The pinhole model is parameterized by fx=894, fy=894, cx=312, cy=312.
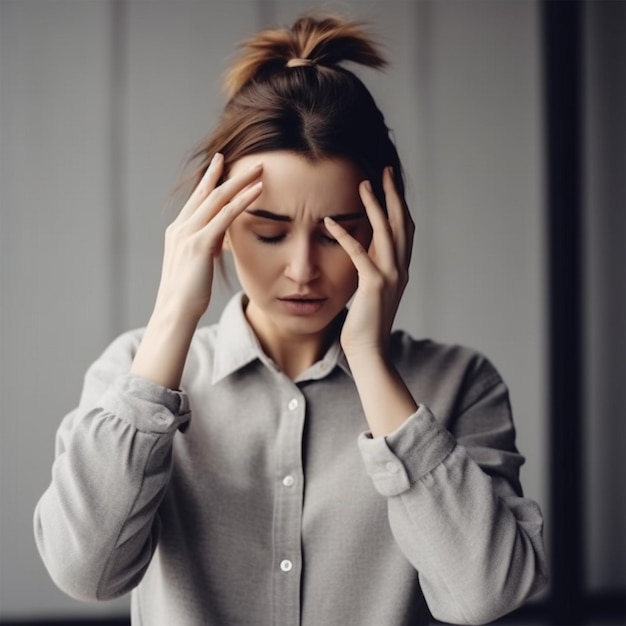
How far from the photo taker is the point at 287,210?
3.26 feet

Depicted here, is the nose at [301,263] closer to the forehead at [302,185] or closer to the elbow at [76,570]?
the forehead at [302,185]

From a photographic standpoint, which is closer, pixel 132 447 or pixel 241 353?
pixel 132 447

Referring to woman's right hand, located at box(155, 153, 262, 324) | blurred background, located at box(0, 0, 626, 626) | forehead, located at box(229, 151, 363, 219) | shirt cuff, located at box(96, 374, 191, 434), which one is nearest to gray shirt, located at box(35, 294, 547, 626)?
shirt cuff, located at box(96, 374, 191, 434)

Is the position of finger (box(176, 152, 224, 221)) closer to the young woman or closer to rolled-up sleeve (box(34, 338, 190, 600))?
the young woman

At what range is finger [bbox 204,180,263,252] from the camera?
38.7 inches

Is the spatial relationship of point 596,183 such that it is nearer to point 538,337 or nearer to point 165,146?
point 538,337

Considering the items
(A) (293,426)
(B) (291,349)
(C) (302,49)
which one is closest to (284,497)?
(A) (293,426)

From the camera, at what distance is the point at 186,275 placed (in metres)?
1.02

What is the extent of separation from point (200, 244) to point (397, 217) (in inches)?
9.5

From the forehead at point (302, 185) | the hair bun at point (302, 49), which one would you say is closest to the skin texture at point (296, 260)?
the forehead at point (302, 185)

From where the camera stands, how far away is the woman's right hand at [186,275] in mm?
986

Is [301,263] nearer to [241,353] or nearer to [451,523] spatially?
[241,353]

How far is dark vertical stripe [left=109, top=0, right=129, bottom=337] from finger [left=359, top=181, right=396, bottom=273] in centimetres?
162

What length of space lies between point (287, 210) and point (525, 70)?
1.97m
